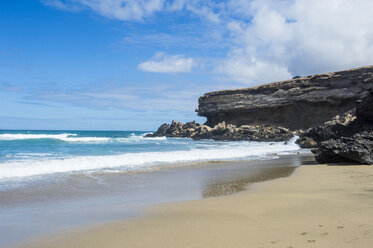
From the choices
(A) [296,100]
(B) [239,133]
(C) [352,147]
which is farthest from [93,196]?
(A) [296,100]

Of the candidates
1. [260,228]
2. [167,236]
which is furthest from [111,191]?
[260,228]

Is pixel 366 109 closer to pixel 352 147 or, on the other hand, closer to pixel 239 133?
pixel 352 147

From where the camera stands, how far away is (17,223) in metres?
5.14

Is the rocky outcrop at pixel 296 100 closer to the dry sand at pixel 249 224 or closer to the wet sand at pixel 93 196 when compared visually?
the wet sand at pixel 93 196

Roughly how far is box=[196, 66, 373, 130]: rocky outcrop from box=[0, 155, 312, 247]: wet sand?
35.3m

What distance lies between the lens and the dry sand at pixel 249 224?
153 inches

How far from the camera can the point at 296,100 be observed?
44.8 m

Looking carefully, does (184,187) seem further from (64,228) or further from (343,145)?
(343,145)

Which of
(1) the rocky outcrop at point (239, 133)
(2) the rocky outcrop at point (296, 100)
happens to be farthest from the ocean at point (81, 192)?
(2) the rocky outcrop at point (296, 100)

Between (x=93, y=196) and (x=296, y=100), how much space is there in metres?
41.7

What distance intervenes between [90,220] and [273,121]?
147 ft

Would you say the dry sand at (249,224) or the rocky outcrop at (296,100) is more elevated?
the rocky outcrop at (296,100)

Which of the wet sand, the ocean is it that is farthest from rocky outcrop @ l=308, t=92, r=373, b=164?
the ocean

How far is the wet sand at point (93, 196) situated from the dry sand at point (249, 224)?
528 mm
